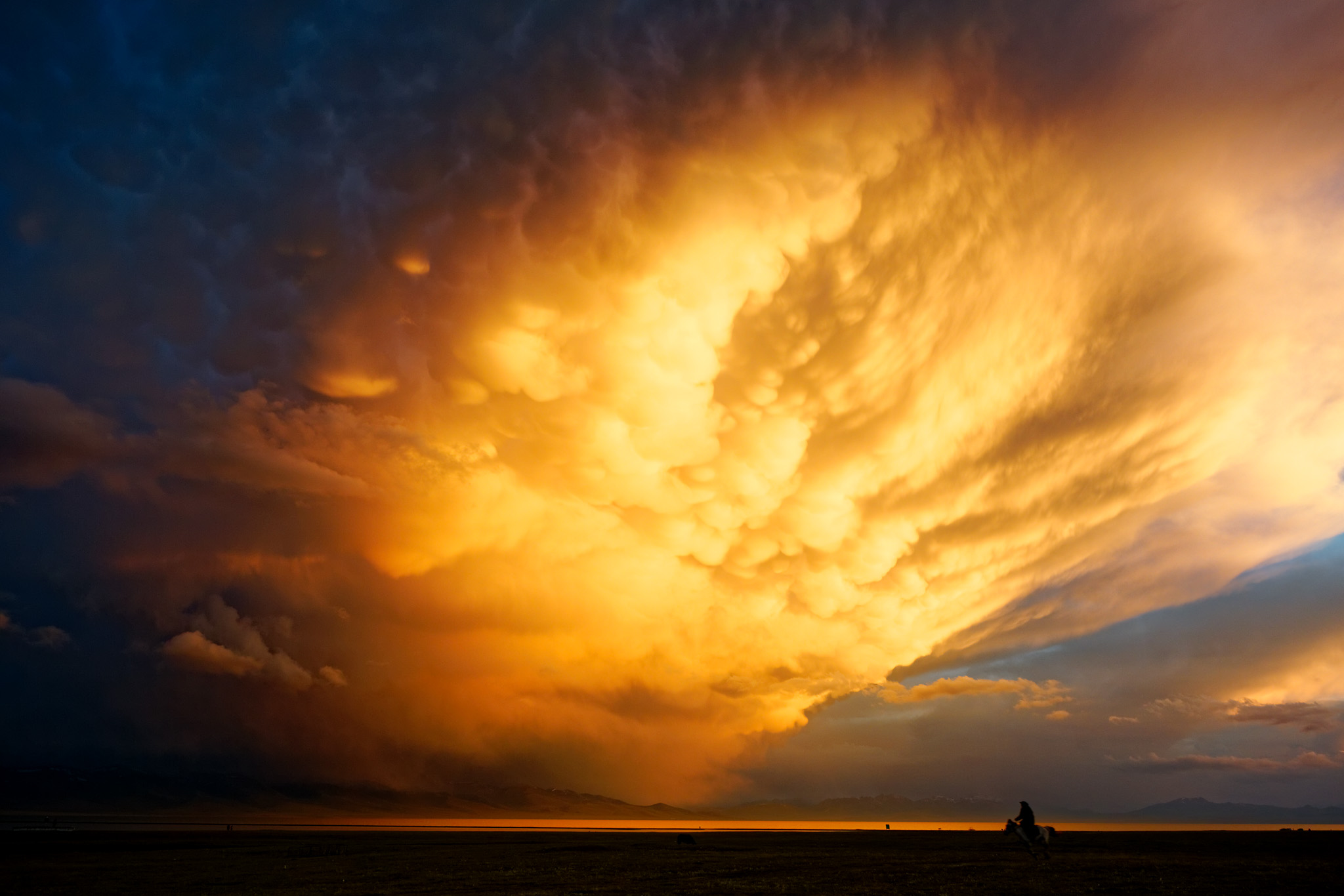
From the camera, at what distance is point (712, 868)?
58.2 m

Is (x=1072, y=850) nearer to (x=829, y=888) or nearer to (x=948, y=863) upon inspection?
(x=948, y=863)

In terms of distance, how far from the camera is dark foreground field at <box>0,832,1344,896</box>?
42906mm

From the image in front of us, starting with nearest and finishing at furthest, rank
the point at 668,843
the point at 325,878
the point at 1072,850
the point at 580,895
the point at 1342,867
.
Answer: the point at 580,895 < the point at 1342,867 < the point at 325,878 < the point at 1072,850 < the point at 668,843

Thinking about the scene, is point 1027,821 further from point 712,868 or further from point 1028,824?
point 712,868

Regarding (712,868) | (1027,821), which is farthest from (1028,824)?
(712,868)

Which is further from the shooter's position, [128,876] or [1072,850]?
[1072,850]

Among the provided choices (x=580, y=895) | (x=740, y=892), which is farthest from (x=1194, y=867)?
(x=580, y=895)

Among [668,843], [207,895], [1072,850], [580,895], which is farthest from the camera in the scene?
[668,843]

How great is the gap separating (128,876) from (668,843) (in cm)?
6644

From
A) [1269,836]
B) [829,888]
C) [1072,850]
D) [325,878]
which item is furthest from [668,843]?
[1269,836]

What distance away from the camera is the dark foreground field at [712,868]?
141 ft

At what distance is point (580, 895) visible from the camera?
40.7 metres

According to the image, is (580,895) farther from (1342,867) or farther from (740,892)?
(1342,867)

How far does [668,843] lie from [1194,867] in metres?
69.6
